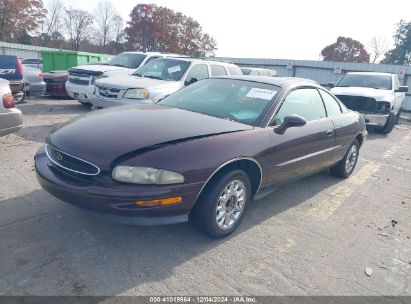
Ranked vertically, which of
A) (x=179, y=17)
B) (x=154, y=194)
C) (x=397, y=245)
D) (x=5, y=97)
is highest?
(x=179, y=17)

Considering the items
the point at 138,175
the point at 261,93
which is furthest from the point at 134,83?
the point at 138,175

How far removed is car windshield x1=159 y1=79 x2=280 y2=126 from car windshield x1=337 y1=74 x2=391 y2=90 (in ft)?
26.9

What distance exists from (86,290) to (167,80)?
241 inches

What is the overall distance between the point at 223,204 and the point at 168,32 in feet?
165

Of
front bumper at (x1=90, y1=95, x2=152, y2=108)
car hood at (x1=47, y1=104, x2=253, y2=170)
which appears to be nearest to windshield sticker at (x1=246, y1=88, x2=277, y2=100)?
car hood at (x1=47, y1=104, x2=253, y2=170)

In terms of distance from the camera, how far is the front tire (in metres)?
3.00

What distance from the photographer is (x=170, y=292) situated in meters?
2.49

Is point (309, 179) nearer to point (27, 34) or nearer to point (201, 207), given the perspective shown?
point (201, 207)

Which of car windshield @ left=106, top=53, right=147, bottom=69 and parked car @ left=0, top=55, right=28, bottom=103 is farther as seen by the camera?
car windshield @ left=106, top=53, right=147, bottom=69

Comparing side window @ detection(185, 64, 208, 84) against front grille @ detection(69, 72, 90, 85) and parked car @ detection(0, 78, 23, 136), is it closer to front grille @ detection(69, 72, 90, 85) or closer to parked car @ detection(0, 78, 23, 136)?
front grille @ detection(69, 72, 90, 85)

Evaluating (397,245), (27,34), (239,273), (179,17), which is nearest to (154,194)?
(239,273)

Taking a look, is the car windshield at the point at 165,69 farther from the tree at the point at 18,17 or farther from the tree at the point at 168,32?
the tree at the point at 18,17

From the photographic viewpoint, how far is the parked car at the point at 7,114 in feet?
15.9

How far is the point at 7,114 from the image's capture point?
4.89m
